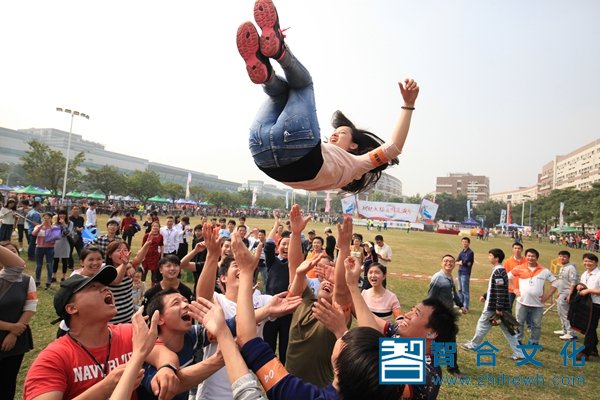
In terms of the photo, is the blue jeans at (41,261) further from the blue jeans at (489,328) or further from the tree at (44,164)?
the tree at (44,164)

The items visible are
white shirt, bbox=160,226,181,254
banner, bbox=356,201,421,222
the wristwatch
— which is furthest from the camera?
banner, bbox=356,201,421,222

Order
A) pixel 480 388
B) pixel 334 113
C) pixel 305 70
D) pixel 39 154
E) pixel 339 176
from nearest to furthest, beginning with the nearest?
pixel 305 70
pixel 339 176
pixel 334 113
pixel 480 388
pixel 39 154

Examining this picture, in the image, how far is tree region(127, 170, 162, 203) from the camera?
160ft

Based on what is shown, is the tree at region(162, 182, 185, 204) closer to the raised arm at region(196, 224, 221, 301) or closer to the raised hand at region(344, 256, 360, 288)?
the raised arm at region(196, 224, 221, 301)

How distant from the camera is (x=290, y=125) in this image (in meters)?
2.53

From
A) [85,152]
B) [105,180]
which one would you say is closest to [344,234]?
[105,180]

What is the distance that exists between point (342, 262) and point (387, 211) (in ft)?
138

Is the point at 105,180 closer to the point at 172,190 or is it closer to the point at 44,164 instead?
the point at 44,164

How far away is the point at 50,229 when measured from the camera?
8547 mm

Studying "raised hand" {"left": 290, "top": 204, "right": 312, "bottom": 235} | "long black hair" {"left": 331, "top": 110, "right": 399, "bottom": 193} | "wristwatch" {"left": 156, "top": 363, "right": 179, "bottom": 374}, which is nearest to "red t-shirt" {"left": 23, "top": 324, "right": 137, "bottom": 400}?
"wristwatch" {"left": 156, "top": 363, "right": 179, "bottom": 374}

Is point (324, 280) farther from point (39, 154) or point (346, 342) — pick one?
point (39, 154)

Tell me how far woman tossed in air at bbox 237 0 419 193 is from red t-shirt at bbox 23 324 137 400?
163cm

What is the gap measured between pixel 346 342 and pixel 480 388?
180 inches

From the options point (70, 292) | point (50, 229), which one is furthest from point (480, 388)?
point (50, 229)
